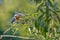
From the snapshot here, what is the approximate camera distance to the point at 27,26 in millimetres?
1378

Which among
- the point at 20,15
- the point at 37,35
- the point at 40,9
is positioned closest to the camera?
the point at 40,9

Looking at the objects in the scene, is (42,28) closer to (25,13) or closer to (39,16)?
(39,16)

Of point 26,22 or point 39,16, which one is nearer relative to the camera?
point 39,16

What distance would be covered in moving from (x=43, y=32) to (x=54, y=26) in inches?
4.9

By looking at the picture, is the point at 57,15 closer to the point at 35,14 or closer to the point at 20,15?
the point at 35,14

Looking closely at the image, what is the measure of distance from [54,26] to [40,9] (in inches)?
7.2

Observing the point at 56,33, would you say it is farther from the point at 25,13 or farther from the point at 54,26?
the point at 25,13

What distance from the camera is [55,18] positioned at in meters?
1.32

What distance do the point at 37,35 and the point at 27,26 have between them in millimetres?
82

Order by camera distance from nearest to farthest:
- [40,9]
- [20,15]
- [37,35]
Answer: [40,9] → [37,35] → [20,15]

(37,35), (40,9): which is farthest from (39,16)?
(37,35)

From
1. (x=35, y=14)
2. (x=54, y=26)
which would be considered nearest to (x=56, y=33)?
(x=54, y=26)

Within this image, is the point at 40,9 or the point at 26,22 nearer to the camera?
the point at 40,9

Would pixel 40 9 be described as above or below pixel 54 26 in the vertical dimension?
above
